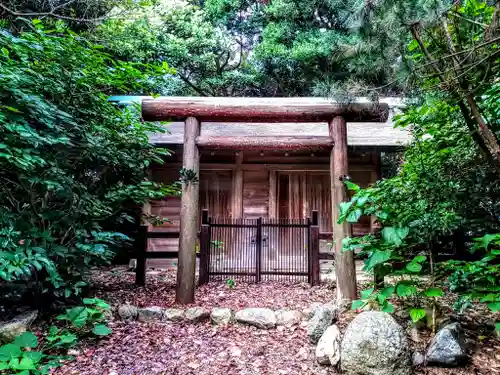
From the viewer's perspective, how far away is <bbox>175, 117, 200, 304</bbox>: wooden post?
4.54 metres

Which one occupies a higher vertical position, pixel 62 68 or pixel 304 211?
pixel 62 68

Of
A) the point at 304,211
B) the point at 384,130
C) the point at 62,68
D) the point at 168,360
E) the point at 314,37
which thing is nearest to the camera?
the point at 168,360

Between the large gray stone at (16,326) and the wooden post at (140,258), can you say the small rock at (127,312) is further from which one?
the wooden post at (140,258)

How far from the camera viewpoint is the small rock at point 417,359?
2793 millimetres

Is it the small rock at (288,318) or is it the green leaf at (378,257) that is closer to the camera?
the green leaf at (378,257)

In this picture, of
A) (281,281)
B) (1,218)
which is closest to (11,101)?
(1,218)

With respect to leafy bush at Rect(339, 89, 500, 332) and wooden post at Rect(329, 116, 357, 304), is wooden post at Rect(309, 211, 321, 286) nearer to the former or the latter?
wooden post at Rect(329, 116, 357, 304)

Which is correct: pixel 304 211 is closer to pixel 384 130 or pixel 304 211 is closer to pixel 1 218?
pixel 384 130

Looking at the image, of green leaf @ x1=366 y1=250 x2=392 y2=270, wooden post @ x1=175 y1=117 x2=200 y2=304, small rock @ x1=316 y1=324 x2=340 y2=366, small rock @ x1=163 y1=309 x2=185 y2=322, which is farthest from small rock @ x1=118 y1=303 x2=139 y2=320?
green leaf @ x1=366 y1=250 x2=392 y2=270

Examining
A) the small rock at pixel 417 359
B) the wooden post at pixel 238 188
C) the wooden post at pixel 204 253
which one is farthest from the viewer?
the wooden post at pixel 238 188

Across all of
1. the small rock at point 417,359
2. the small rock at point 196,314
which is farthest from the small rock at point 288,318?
the small rock at point 417,359

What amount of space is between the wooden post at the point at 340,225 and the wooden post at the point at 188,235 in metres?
2.06

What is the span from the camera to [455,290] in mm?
3010

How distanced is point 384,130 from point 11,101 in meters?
8.07
